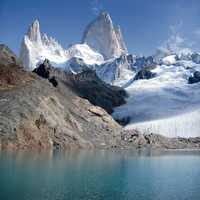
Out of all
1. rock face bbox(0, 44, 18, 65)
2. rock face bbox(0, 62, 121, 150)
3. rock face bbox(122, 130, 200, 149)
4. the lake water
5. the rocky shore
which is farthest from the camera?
rock face bbox(122, 130, 200, 149)

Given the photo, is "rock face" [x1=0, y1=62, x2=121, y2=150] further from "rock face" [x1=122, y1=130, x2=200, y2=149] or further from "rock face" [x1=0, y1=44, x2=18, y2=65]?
"rock face" [x1=0, y1=44, x2=18, y2=65]

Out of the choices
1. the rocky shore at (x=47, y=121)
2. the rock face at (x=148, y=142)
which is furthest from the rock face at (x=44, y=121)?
the rock face at (x=148, y=142)

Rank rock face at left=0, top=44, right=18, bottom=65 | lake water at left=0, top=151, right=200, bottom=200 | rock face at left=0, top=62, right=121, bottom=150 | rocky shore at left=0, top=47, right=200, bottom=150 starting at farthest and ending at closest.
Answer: rock face at left=0, top=44, right=18, bottom=65
rocky shore at left=0, top=47, right=200, bottom=150
rock face at left=0, top=62, right=121, bottom=150
lake water at left=0, top=151, right=200, bottom=200

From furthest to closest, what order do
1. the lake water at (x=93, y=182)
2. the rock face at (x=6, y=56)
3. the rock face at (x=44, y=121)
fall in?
the rock face at (x=6, y=56) < the rock face at (x=44, y=121) < the lake water at (x=93, y=182)

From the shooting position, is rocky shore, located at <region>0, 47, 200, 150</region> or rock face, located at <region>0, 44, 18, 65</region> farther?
rock face, located at <region>0, 44, 18, 65</region>

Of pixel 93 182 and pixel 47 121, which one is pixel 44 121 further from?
pixel 93 182

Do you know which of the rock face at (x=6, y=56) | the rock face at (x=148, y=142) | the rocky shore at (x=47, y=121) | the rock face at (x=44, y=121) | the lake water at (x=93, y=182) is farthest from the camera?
the rock face at (x=148, y=142)

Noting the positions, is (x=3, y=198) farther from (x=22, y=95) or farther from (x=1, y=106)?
(x=22, y=95)

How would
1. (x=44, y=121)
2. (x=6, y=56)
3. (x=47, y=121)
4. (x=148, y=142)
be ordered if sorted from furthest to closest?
(x=148, y=142)
(x=6, y=56)
(x=47, y=121)
(x=44, y=121)

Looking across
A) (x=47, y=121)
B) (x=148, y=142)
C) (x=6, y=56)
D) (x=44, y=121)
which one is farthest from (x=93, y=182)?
(x=148, y=142)

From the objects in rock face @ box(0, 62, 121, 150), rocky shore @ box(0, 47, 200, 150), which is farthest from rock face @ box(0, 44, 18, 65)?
rock face @ box(0, 62, 121, 150)

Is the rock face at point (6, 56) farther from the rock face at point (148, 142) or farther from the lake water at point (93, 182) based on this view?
the lake water at point (93, 182)
